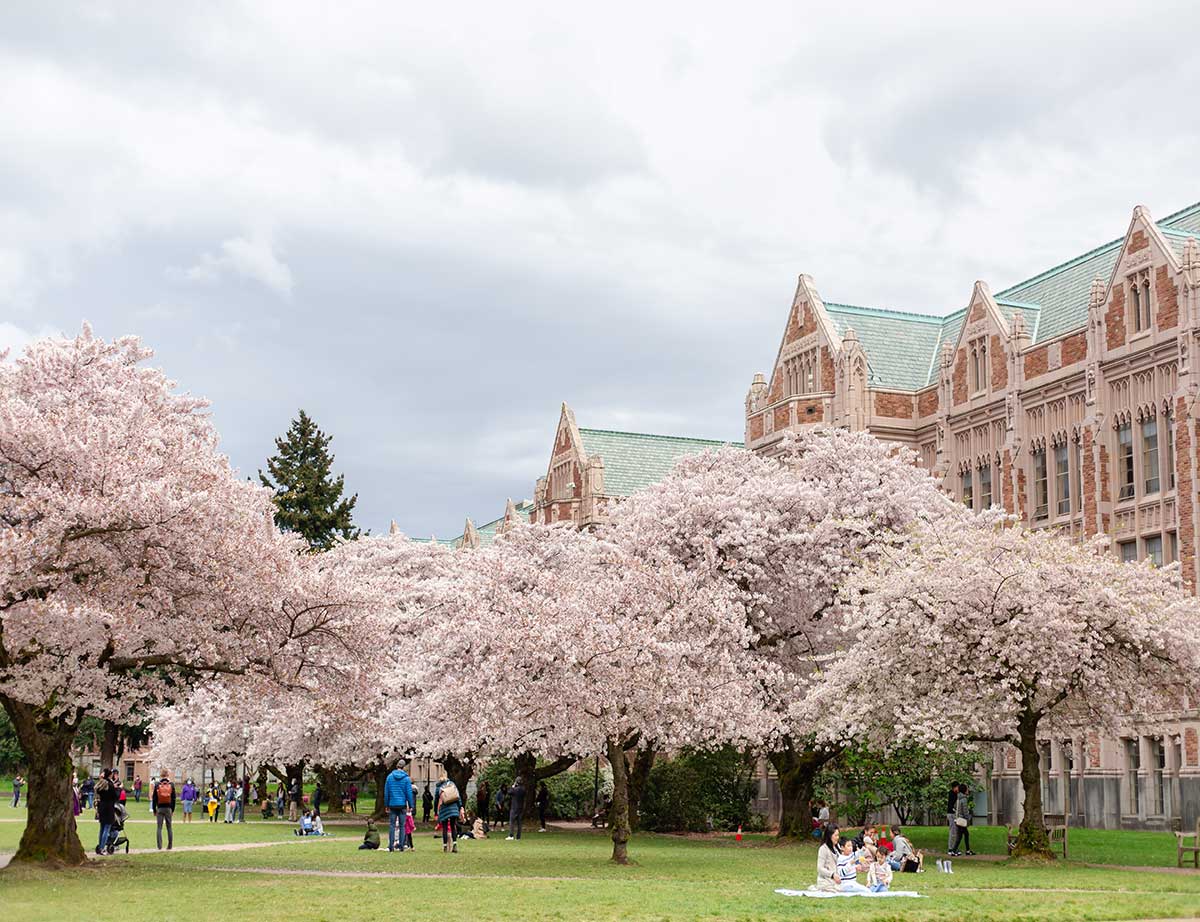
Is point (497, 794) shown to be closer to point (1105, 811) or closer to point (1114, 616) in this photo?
point (1105, 811)

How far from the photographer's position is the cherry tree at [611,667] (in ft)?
98.4

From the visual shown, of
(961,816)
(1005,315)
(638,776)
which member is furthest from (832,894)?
(1005,315)

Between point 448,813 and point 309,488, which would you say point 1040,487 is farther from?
point 309,488

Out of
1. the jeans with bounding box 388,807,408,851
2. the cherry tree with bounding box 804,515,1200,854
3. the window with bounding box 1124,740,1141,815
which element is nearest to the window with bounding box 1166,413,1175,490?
the window with bounding box 1124,740,1141,815

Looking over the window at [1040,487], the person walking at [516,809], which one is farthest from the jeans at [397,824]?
the window at [1040,487]

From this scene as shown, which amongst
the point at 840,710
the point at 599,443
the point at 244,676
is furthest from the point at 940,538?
the point at 599,443

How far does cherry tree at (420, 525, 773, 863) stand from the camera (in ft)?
98.4

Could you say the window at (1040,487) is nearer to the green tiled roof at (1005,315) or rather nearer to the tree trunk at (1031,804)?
the green tiled roof at (1005,315)

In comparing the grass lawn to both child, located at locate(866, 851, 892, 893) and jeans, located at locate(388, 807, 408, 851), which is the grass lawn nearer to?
child, located at locate(866, 851, 892, 893)

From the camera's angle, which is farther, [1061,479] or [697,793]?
[1061,479]

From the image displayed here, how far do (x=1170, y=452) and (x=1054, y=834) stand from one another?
13349 mm

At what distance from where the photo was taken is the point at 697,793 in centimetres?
4962

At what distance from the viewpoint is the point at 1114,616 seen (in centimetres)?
2942

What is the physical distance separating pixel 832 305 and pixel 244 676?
133ft
